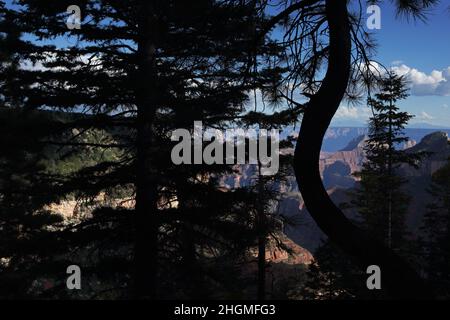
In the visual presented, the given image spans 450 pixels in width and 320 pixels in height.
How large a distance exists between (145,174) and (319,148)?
5177 mm

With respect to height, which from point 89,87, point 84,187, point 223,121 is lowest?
point 84,187

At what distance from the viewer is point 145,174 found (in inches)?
306

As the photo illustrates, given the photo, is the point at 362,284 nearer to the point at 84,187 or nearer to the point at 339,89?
the point at 84,187

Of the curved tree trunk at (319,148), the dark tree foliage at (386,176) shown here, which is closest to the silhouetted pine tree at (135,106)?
the curved tree trunk at (319,148)

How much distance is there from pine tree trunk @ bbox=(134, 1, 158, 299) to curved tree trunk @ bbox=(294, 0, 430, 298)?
475 centimetres

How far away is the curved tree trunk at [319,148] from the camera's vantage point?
3125 mm

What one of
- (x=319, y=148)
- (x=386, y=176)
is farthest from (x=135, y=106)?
(x=386, y=176)

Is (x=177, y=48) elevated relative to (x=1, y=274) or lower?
elevated

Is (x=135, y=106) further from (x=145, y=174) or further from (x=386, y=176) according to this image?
(x=386, y=176)
